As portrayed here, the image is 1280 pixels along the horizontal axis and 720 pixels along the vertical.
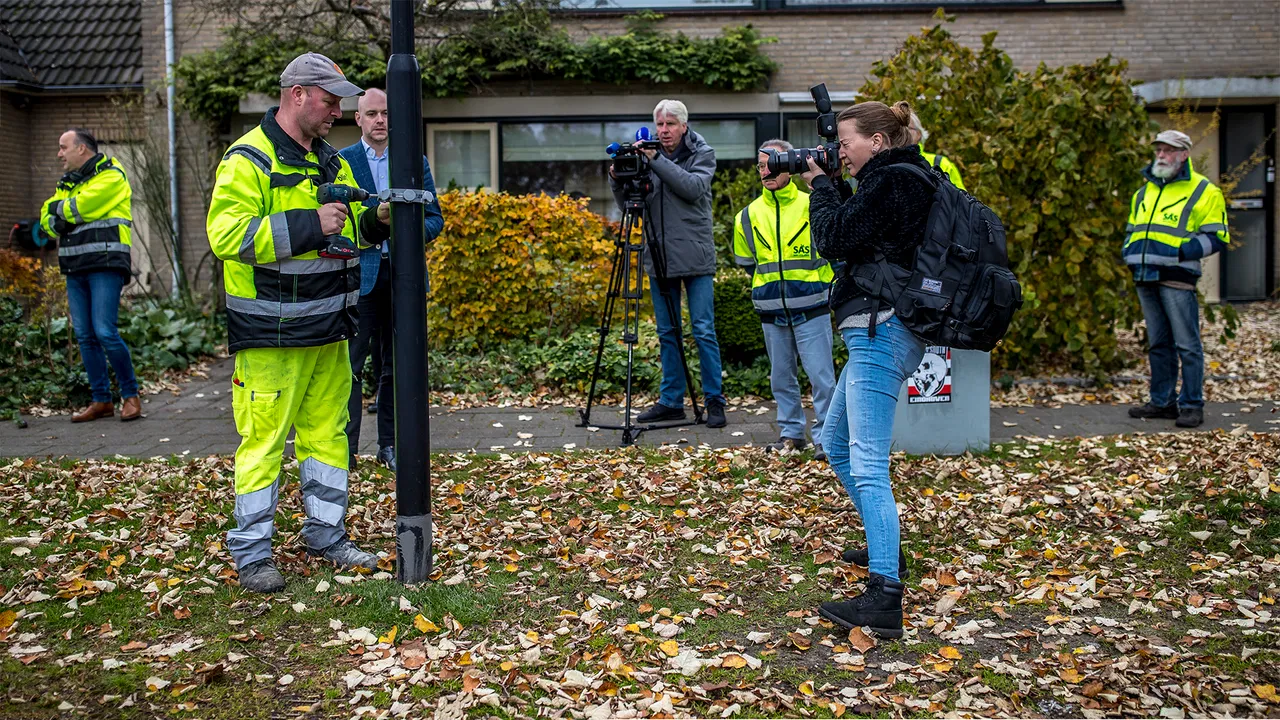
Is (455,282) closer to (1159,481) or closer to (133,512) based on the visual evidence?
(133,512)

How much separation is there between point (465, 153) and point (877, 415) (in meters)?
11.3

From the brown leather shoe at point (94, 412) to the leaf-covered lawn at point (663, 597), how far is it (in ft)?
5.43

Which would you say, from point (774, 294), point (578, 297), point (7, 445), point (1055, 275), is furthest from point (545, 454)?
point (1055, 275)

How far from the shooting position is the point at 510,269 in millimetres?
9445

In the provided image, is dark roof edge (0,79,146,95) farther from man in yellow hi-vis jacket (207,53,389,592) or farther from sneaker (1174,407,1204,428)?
sneaker (1174,407,1204,428)

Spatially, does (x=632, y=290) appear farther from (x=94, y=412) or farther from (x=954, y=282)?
(x=94, y=412)

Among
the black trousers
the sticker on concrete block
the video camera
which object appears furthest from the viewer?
the video camera

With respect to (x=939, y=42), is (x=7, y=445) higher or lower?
lower

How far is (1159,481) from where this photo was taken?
5906 millimetres

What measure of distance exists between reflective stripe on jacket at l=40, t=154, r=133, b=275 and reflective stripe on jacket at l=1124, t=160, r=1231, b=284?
7273mm

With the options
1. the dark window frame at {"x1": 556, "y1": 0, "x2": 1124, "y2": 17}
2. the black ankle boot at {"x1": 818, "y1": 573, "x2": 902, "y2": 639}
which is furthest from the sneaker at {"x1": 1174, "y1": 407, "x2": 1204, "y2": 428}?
the dark window frame at {"x1": 556, "y1": 0, "x2": 1124, "y2": 17}

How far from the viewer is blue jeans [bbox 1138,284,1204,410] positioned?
7.50 m

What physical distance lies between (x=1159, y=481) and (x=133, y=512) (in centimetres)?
547

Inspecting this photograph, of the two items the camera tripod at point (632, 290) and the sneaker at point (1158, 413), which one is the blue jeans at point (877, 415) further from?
the sneaker at point (1158, 413)
